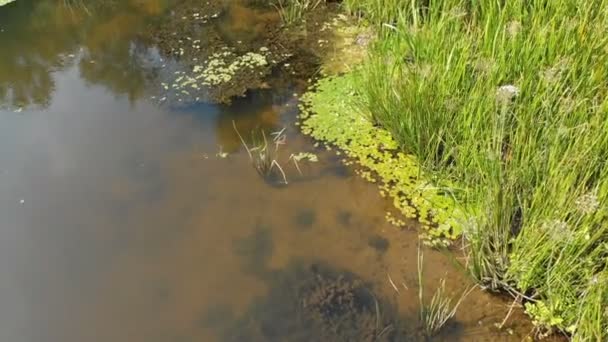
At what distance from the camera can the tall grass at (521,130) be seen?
1.96 meters

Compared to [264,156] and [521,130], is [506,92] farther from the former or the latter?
[264,156]

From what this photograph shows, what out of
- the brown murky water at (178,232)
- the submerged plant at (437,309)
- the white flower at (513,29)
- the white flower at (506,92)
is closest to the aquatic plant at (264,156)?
the brown murky water at (178,232)

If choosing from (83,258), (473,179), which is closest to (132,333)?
(83,258)

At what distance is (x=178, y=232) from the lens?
2701mm

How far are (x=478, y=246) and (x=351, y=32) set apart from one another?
2717 mm

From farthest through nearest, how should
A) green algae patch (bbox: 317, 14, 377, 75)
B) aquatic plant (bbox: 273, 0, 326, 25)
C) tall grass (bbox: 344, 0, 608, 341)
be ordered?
aquatic plant (bbox: 273, 0, 326, 25), green algae patch (bbox: 317, 14, 377, 75), tall grass (bbox: 344, 0, 608, 341)

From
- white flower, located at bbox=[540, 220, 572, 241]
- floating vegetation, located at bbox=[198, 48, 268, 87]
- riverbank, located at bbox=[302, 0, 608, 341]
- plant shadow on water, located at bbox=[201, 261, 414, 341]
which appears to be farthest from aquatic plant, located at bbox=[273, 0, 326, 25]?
white flower, located at bbox=[540, 220, 572, 241]

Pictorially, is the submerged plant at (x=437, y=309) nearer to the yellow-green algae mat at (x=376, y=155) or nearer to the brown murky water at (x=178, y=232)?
the brown murky water at (x=178, y=232)

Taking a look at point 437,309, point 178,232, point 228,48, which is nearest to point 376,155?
point 437,309

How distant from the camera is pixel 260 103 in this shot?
3691mm

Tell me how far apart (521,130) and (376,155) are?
101 centimetres

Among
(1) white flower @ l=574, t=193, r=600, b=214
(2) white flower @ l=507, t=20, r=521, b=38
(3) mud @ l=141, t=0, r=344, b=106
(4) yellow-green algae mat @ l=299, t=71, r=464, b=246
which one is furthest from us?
(3) mud @ l=141, t=0, r=344, b=106

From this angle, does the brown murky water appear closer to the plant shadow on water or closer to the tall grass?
the plant shadow on water

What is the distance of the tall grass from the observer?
196cm
